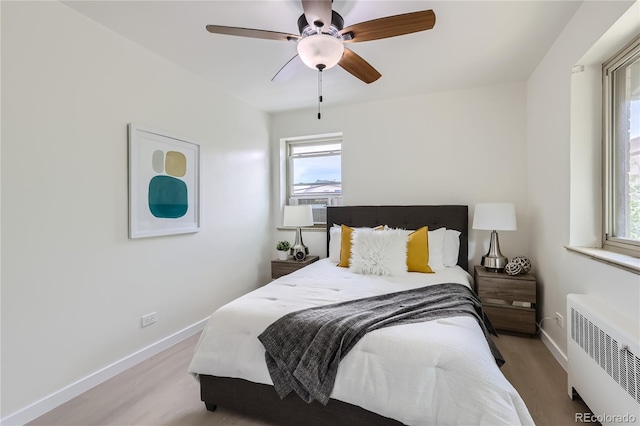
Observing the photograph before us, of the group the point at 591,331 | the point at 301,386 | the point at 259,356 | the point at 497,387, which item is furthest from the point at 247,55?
the point at 591,331

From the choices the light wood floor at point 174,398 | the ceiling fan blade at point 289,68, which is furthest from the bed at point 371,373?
the ceiling fan blade at point 289,68

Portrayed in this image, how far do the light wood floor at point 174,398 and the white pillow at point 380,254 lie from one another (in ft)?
3.66

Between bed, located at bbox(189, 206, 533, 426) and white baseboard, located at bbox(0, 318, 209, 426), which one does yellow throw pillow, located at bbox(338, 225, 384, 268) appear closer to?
bed, located at bbox(189, 206, 533, 426)

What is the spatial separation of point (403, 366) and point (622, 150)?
2.03m

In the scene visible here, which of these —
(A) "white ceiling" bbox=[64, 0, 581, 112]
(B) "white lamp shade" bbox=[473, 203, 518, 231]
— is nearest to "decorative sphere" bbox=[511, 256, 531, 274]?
(B) "white lamp shade" bbox=[473, 203, 518, 231]

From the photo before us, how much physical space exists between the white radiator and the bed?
56cm

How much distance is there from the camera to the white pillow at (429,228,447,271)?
2852mm

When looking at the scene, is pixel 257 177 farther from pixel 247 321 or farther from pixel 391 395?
pixel 391 395

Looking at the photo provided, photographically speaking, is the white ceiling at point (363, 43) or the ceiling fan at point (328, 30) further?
the white ceiling at point (363, 43)

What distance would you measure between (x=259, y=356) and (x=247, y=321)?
203 millimetres

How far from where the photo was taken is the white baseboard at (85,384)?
1683 mm

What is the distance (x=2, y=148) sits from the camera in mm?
1618

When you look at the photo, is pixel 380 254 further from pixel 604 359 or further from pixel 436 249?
pixel 604 359

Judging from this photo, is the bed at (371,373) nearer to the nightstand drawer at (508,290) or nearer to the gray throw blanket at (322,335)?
the gray throw blanket at (322,335)
